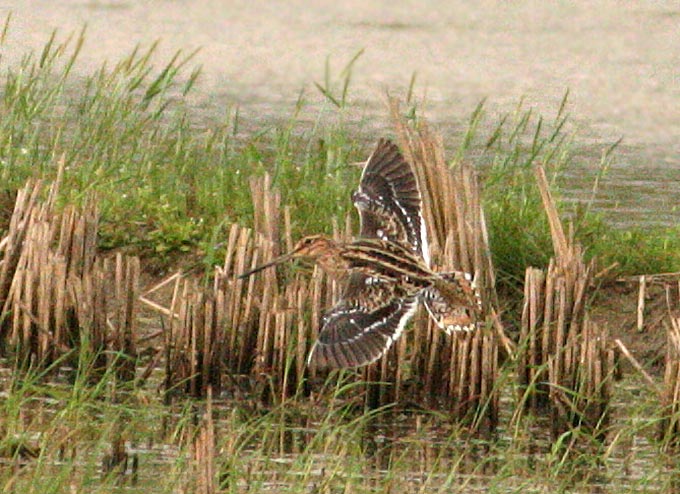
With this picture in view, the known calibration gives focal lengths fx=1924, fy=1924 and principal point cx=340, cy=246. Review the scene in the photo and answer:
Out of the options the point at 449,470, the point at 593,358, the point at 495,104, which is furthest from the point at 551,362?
the point at 495,104

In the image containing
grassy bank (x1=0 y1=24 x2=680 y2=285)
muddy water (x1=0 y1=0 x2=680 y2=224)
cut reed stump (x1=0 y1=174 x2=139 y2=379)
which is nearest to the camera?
cut reed stump (x1=0 y1=174 x2=139 y2=379)

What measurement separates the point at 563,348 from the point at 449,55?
8002 millimetres

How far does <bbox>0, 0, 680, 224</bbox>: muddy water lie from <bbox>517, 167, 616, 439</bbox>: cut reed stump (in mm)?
4344

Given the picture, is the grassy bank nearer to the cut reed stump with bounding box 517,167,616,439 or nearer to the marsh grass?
the marsh grass

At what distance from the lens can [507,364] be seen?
23.5 feet

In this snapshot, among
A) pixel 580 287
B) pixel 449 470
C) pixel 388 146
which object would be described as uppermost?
pixel 388 146

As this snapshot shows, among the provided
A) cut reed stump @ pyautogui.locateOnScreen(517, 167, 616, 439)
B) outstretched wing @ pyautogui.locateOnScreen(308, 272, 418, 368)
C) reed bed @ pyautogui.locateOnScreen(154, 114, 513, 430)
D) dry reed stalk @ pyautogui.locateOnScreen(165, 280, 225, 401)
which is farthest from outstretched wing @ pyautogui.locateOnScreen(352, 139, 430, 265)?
dry reed stalk @ pyautogui.locateOnScreen(165, 280, 225, 401)

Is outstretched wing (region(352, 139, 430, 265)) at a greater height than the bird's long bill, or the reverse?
outstretched wing (region(352, 139, 430, 265))

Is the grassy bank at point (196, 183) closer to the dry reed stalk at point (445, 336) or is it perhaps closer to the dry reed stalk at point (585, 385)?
the dry reed stalk at point (445, 336)

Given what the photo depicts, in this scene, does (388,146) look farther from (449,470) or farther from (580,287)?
(449,470)

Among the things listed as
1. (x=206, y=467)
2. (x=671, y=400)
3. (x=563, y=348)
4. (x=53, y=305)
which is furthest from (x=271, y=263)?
(x=206, y=467)

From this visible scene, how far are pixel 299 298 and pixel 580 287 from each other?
1.04m

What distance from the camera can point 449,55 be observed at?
1463 centimetres

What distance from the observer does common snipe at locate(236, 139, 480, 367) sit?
21.8 ft
